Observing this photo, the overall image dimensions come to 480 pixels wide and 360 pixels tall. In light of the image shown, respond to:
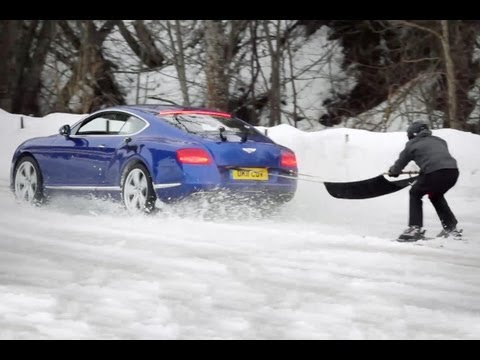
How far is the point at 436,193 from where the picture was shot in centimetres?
567

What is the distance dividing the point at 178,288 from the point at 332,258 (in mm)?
1036

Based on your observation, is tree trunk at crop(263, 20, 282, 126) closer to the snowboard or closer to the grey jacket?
the grey jacket

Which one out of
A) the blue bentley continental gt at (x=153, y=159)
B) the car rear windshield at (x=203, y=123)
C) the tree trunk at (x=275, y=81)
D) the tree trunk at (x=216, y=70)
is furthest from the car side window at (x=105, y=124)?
the tree trunk at (x=275, y=81)

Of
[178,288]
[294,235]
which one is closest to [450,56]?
[294,235]

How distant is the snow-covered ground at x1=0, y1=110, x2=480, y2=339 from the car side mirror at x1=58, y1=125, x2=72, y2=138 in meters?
0.24

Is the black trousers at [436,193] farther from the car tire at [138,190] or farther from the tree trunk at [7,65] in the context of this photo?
the tree trunk at [7,65]

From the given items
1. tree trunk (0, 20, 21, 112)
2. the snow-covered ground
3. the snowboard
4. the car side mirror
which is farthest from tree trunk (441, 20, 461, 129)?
tree trunk (0, 20, 21, 112)

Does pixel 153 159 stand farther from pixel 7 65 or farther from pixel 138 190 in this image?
pixel 7 65

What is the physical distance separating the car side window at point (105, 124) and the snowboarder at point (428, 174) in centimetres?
216

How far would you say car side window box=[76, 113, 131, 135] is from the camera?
6499 millimetres

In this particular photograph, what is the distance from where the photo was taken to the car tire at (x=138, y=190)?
19.9ft

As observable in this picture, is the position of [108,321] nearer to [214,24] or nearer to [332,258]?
[332,258]

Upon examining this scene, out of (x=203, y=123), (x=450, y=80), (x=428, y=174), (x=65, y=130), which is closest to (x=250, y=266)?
(x=428, y=174)
